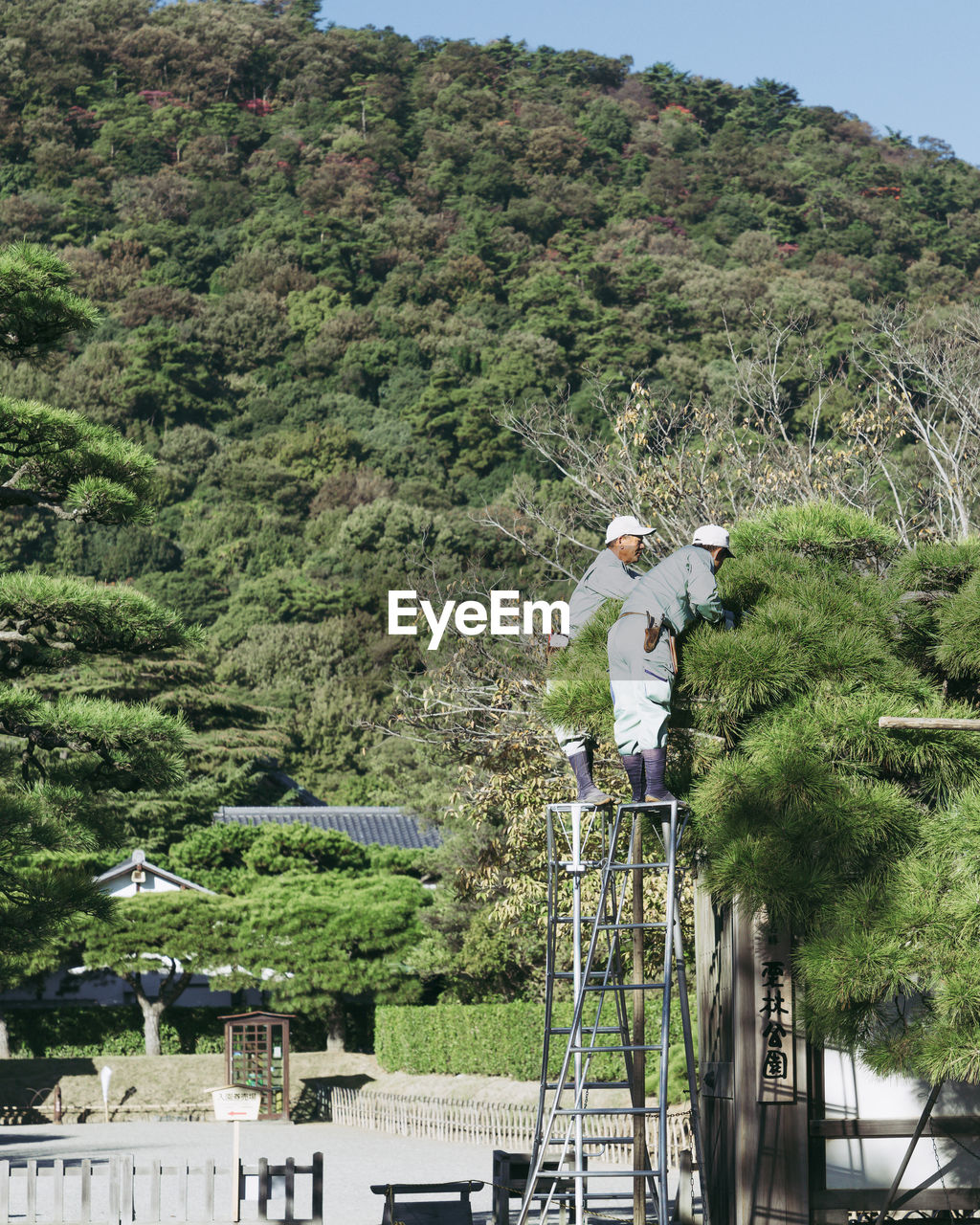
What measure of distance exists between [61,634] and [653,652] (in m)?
6.99

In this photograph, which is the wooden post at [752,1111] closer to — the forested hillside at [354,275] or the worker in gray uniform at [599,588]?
the worker in gray uniform at [599,588]

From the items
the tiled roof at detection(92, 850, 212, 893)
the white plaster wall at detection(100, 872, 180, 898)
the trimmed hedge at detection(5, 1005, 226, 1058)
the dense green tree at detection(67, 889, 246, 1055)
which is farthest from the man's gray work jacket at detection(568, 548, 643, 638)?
the trimmed hedge at detection(5, 1005, 226, 1058)

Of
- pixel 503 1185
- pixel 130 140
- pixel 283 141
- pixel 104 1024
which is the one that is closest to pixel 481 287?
pixel 283 141

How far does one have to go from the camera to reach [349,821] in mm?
35344

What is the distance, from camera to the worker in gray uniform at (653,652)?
6770mm

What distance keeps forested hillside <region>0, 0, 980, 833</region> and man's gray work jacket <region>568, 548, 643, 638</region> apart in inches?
982

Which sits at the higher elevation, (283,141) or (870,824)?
(283,141)

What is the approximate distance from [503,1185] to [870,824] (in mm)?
4698

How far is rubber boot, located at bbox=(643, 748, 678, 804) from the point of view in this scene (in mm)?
6840

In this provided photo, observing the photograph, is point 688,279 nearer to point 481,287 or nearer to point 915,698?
point 481,287

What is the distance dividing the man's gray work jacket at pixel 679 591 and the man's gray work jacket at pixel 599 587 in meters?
0.37

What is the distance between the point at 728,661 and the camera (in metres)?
6.88

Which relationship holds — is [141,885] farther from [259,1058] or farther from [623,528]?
[623,528]

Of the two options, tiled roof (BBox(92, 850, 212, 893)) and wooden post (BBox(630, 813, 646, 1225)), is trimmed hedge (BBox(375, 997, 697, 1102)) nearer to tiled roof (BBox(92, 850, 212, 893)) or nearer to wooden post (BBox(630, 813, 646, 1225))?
tiled roof (BBox(92, 850, 212, 893))
